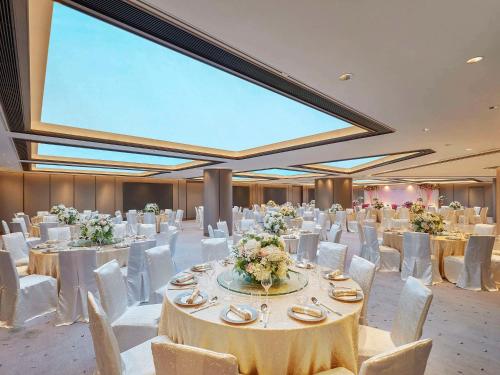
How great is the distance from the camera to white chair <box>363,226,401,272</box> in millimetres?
6177

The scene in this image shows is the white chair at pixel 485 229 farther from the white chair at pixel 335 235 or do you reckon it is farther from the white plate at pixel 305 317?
the white plate at pixel 305 317

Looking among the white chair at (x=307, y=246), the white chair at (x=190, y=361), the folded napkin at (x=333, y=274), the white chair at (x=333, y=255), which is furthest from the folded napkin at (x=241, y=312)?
the white chair at (x=307, y=246)

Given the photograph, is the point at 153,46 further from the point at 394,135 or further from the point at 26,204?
the point at 26,204

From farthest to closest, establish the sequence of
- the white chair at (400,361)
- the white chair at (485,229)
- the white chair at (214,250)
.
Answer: the white chair at (485,229) → the white chair at (214,250) → the white chair at (400,361)

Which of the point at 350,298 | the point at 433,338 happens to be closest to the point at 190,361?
the point at 350,298

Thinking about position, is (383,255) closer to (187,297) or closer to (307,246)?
(307,246)

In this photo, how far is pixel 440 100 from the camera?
3.71 meters

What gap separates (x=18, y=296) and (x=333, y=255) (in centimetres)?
397

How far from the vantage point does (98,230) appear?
472 centimetres

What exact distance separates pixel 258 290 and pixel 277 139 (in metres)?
5.46

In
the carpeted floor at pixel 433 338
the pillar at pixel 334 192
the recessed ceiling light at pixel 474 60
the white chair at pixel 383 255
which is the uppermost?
the recessed ceiling light at pixel 474 60

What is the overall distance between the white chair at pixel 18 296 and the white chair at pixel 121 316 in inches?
68.3

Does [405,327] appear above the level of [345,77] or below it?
below

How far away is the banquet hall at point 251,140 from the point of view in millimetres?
1920
